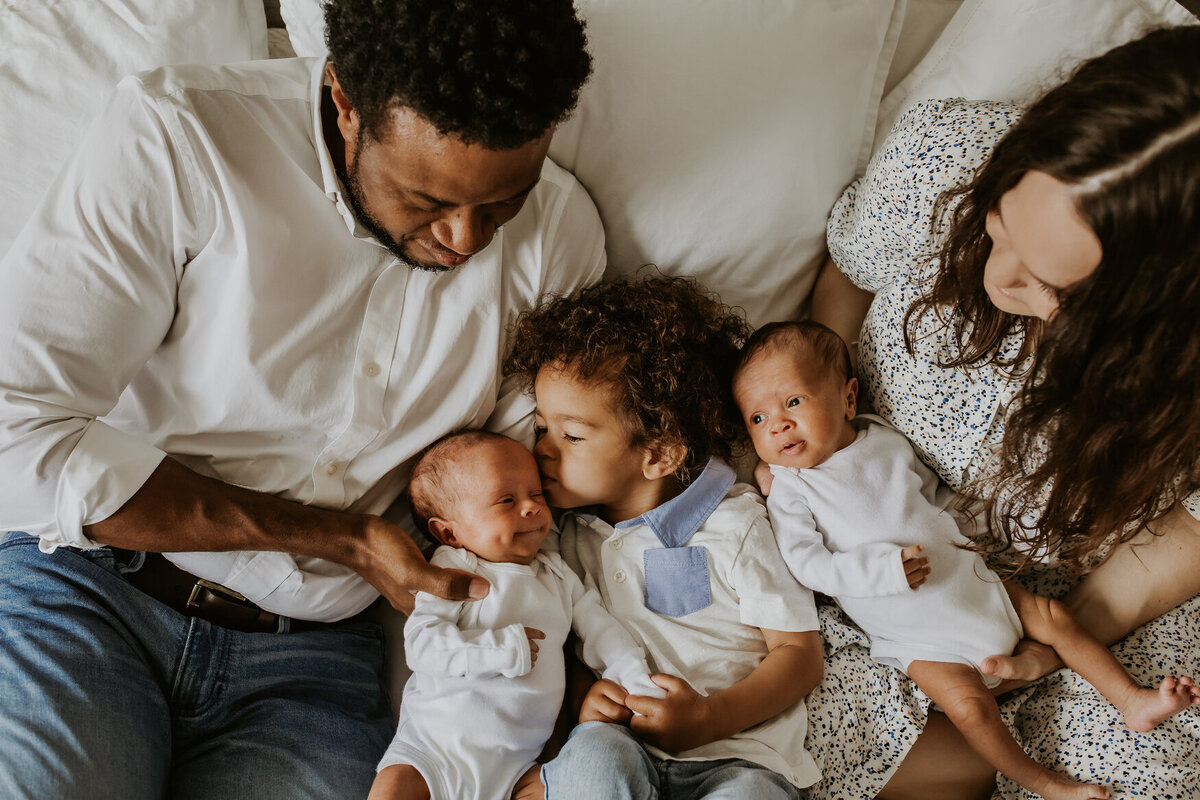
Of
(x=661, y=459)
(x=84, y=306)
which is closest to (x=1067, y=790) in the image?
(x=661, y=459)

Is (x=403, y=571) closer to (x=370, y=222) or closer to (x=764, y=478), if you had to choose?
(x=370, y=222)

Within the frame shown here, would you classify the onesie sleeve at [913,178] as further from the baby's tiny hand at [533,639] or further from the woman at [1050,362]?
the baby's tiny hand at [533,639]

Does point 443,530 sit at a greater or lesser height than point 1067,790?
greater

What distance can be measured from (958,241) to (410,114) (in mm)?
873

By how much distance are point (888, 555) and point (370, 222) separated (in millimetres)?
1027

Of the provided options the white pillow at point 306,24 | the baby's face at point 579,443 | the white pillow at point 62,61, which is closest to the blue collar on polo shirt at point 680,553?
the baby's face at point 579,443

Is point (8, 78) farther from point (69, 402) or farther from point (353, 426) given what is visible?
point (353, 426)

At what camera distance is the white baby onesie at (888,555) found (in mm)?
1497

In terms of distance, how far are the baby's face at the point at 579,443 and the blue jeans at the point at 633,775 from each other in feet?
1.38

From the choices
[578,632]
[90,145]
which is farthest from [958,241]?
[90,145]

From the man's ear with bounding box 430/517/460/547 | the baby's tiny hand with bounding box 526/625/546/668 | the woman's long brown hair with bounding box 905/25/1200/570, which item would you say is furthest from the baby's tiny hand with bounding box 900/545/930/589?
the man's ear with bounding box 430/517/460/547

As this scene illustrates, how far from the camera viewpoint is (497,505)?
152cm

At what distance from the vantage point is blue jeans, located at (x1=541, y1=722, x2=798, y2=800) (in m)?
1.30

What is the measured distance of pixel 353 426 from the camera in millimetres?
1473
